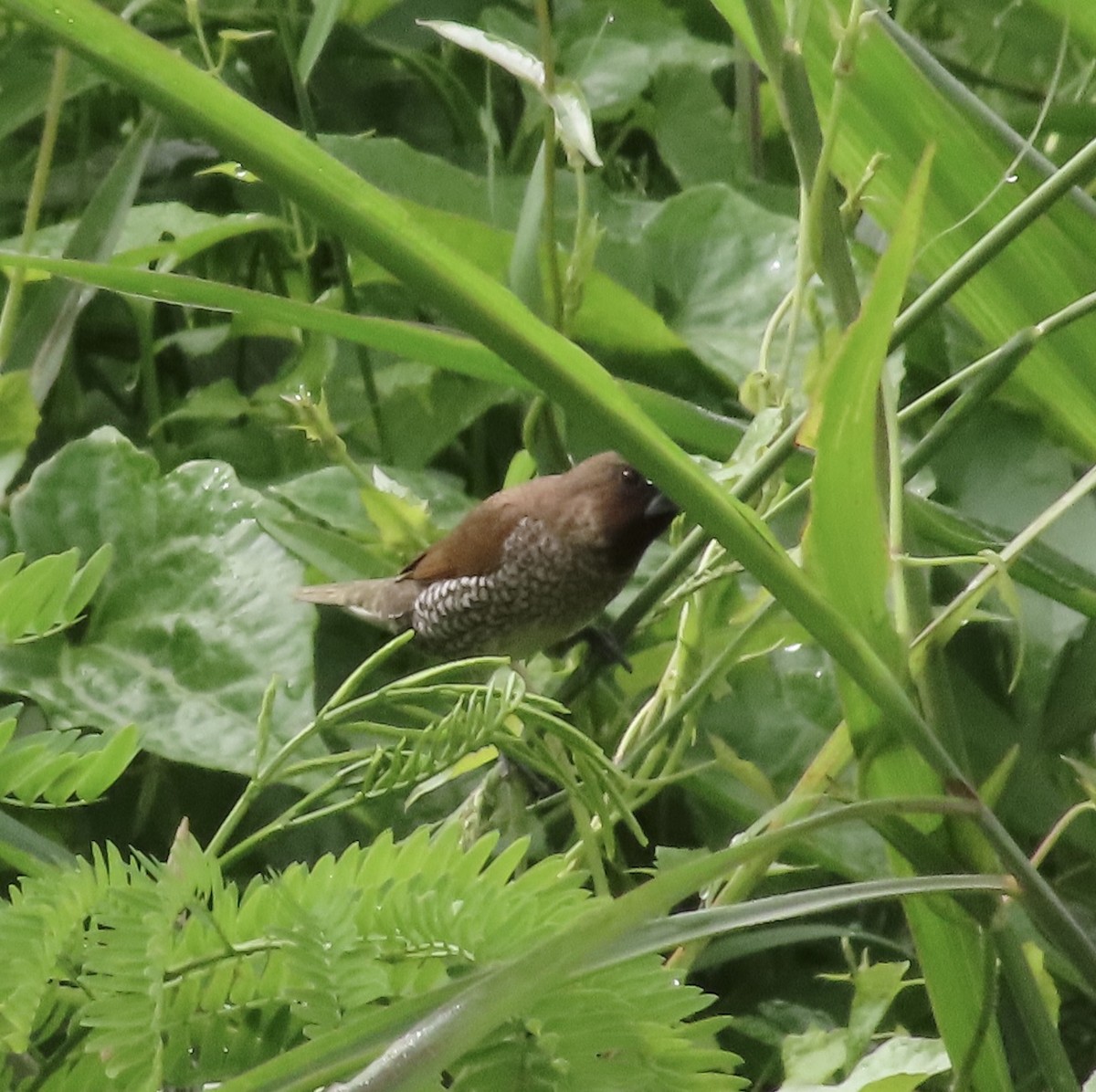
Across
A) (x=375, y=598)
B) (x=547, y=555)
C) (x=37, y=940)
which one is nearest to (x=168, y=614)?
(x=375, y=598)

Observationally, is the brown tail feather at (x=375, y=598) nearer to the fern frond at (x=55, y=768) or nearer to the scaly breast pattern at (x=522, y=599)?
the scaly breast pattern at (x=522, y=599)

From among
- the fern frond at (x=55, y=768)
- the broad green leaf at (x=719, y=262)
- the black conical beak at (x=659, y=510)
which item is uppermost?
the broad green leaf at (x=719, y=262)

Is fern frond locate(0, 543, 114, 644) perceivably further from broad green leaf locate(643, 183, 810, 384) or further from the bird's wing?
broad green leaf locate(643, 183, 810, 384)

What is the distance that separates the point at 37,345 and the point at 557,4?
650 mm

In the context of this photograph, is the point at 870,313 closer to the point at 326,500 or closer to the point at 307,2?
the point at 326,500

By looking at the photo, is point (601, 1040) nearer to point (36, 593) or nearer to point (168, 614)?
point (36, 593)

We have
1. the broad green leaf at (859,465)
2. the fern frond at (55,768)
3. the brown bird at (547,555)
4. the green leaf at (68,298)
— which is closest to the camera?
the broad green leaf at (859,465)

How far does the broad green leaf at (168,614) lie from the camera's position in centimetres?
74

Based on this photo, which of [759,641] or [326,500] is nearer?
[759,641]

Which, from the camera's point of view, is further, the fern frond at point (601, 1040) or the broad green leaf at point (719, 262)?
the broad green leaf at point (719, 262)

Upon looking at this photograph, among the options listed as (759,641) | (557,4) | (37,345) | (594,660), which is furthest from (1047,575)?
(557,4)

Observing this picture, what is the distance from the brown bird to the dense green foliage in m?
0.04

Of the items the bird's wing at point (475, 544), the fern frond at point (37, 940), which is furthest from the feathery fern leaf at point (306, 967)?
the bird's wing at point (475, 544)

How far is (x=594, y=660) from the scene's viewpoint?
0.81 metres
